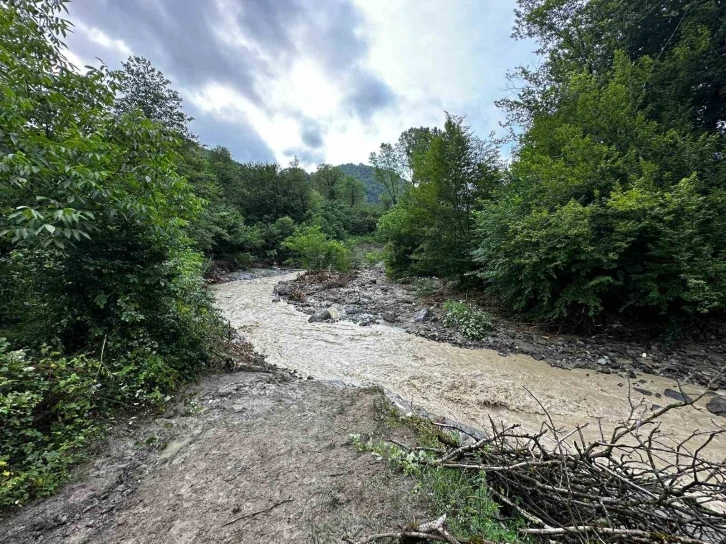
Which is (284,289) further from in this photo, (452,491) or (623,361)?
(452,491)

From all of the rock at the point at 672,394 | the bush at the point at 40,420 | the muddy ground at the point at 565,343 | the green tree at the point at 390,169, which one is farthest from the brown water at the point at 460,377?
the green tree at the point at 390,169

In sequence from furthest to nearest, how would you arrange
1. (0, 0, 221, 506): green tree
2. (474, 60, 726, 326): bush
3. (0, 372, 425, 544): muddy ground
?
(474, 60, 726, 326): bush
(0, 0, 221, 506): green tree
(0, 372, 425, 544): muddy ground

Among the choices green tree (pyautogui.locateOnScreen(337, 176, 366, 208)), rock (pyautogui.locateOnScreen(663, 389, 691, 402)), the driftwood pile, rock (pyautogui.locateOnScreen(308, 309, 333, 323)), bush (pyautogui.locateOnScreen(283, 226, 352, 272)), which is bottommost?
rock (pyautogui.locateOnScreen(663, 389, 691, 402))

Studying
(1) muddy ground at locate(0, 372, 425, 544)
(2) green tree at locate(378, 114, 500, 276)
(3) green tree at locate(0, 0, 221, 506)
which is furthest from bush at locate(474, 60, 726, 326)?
(3) green tree at locate(0, 0, 221, 506)

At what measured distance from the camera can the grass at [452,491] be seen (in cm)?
173

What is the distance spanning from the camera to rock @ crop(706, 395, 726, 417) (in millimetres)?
4141

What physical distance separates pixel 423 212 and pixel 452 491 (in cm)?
1098

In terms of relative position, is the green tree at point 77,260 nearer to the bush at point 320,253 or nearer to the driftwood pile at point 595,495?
the driftwood pile at point 595,495

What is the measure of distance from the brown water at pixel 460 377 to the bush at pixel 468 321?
0.73 meters

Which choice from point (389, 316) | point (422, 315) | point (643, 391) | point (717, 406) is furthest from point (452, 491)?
point (389, 316)

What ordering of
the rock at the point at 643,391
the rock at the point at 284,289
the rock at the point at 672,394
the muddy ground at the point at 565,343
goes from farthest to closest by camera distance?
the rock at the point at 284,289
the muddy ground at the point at 565,343
the rock at the point at 643,391
the rock at the point at 672,394

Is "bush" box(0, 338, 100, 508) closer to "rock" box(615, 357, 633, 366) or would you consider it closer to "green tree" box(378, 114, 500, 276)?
"rock" box(615, 357, 633, 366)

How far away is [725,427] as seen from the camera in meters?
3.87

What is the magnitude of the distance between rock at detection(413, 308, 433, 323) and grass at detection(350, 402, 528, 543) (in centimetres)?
604
